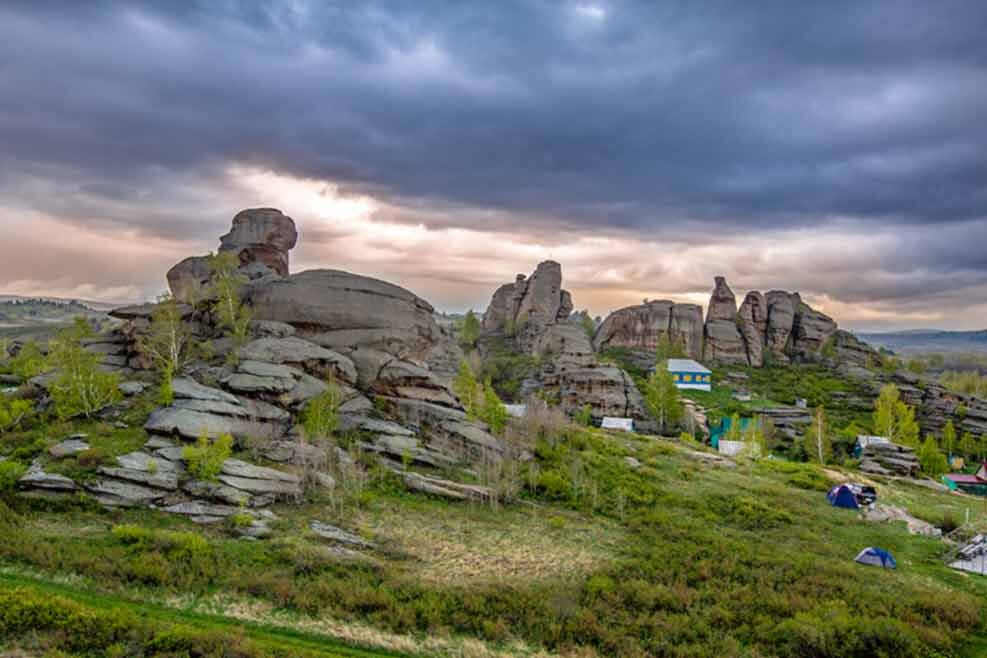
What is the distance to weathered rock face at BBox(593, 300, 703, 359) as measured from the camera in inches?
5782

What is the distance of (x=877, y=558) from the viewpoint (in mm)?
34156

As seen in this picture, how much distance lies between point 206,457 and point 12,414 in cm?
1625

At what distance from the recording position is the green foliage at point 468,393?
60987 millimetres

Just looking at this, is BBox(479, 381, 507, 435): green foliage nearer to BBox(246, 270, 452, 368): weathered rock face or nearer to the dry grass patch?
BBox(246, 270, 452, 368): weathered rock face

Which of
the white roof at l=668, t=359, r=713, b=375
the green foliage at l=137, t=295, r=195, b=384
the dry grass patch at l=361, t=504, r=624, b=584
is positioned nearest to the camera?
the dry grass patch at l=361, t=504, r=624, b=584

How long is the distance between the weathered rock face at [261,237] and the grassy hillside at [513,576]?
39.2m

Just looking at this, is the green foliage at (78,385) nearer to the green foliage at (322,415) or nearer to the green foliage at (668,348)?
the green foliage at (322,415)

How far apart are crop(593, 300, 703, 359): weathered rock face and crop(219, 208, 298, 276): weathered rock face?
93514 mm

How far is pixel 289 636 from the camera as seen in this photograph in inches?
876

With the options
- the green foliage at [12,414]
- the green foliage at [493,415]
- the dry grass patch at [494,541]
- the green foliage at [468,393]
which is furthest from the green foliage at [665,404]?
the green foliage at [12,414]

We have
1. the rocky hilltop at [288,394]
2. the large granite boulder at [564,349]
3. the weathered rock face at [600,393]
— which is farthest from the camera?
the large granite boulder at [564,349]

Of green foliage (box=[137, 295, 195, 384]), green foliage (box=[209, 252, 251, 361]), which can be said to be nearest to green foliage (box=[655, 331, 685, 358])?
green foliage (box=[209, 252, 251, 361])

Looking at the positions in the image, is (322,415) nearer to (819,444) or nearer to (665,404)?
(665,404)

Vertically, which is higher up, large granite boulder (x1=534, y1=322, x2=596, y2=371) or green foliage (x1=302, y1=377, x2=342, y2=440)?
large granite boulder (x1=534, y1=322, x2=596, y2=371)
